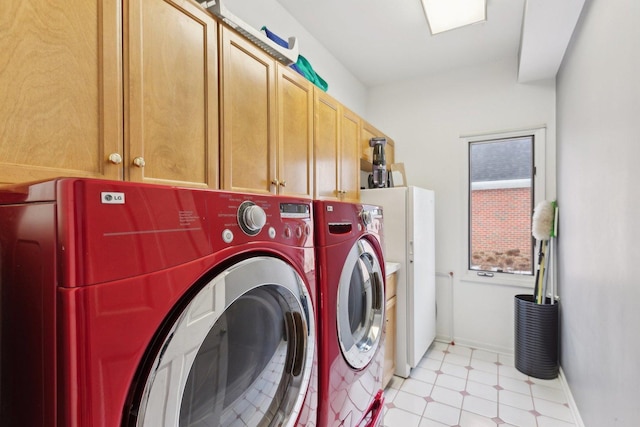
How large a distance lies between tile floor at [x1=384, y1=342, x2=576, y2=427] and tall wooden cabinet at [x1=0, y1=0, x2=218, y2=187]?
6.42 ft

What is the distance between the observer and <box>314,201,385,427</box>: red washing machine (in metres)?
1.04

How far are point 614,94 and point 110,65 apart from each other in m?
1.92

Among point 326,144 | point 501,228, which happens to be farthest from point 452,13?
point 501,228

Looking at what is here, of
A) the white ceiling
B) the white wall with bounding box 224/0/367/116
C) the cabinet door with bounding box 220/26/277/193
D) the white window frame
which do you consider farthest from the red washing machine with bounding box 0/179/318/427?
the white window frame

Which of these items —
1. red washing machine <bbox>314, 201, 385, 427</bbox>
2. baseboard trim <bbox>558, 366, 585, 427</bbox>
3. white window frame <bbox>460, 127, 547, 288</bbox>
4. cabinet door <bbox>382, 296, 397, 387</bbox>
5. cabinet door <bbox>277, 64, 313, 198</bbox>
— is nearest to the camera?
red washing machine <bbox>314, 201, 385, 427</bbox>

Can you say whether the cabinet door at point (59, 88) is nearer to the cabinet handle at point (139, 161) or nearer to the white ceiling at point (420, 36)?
the cabinet handle at point (139, 161)

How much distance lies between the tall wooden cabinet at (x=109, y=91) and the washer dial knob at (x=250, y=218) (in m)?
0.44

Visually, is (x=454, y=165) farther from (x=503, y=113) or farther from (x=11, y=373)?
(x=11, y=373)

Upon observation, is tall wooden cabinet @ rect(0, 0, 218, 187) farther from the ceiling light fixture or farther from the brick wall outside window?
the brick wall outside window

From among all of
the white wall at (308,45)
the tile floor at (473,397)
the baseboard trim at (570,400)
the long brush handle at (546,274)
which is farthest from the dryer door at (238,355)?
the long brush handle at (546,274)

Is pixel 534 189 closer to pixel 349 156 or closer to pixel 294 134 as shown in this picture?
pixel 349 156

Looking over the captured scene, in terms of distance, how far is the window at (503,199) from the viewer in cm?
278

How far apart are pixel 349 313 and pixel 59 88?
120 centimetres

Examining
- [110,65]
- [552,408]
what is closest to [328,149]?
[110,65]
